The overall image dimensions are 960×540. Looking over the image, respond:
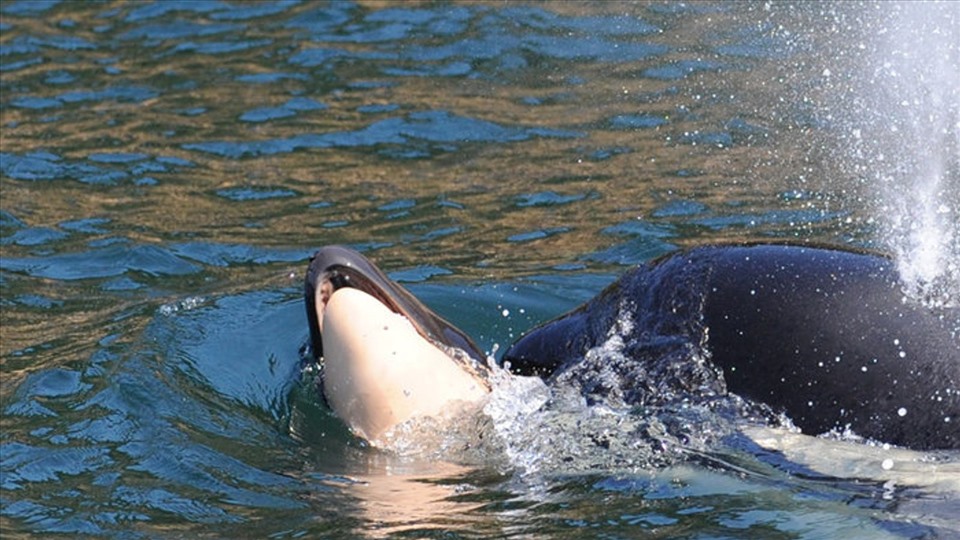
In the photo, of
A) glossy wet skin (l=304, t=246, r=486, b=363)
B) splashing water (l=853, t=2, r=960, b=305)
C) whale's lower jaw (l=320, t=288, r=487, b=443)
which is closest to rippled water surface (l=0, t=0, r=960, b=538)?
splashing water (l=853, t=2, r=960, b=305)

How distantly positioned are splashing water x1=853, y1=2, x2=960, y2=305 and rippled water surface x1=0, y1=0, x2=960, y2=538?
3 cm

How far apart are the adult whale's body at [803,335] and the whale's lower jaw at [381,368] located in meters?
0.46

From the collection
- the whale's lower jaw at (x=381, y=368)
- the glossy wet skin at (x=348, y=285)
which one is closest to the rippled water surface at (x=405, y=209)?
the whale's lower jaw at (x=381, y=368)

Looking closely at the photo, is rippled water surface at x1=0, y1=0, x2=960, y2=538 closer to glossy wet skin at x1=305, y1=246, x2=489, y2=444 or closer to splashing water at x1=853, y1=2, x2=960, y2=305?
splashing water at x1=853, y1=2, x2=960, y2=305

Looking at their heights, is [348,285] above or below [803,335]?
above

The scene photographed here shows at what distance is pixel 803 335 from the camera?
18.0 ft

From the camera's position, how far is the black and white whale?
17.5 ft

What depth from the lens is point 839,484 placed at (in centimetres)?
527

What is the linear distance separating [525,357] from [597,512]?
94 cm

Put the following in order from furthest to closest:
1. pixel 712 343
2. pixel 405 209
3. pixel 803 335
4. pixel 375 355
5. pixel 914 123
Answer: pixel 914 123 < pixel 405 209 < pixel 375 355 < pixel 712 343 < pixel 803 335

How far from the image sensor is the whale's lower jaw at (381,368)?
5.83 metres

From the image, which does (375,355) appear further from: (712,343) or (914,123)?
(914,123)

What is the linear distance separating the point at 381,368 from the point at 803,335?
1403mm

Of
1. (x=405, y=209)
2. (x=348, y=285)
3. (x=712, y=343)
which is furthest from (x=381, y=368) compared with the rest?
(x=405, y=209)
